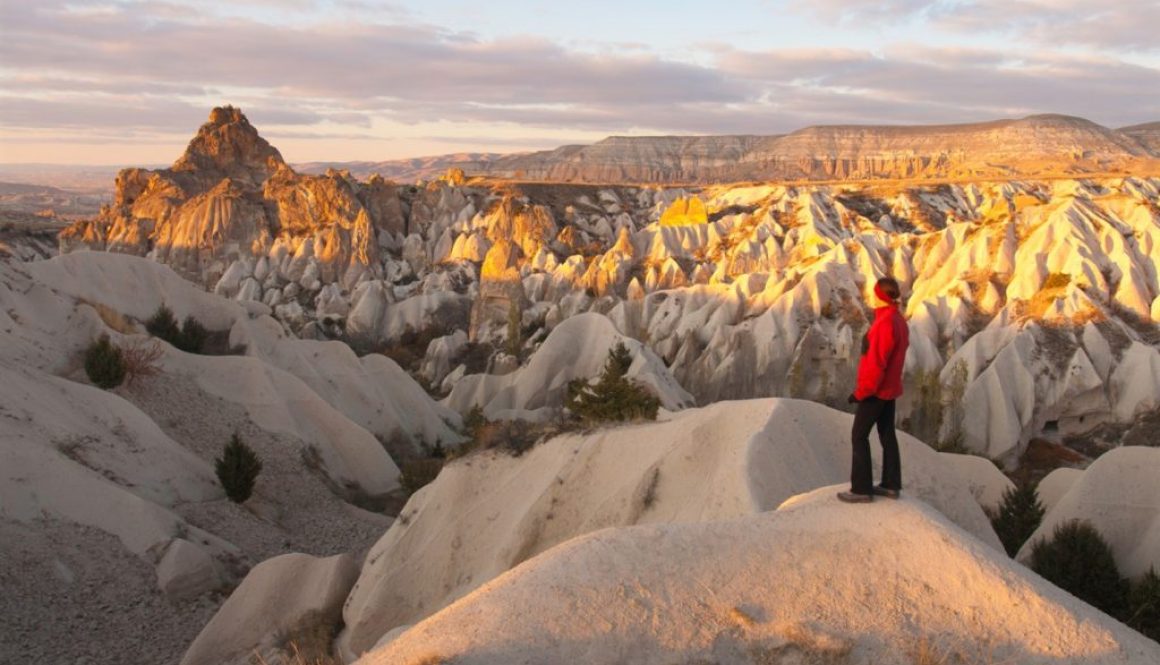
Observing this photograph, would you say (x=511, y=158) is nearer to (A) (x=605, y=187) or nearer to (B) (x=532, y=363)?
(A) (x=605, y=187)

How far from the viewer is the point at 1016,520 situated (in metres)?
16.7

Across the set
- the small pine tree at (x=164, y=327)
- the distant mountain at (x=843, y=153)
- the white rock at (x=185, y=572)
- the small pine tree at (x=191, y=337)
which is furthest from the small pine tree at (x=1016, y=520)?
the distant mountain at (x=843, y=153)

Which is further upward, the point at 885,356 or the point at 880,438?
the point at 885,356

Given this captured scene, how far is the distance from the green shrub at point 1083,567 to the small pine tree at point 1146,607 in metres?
0.34

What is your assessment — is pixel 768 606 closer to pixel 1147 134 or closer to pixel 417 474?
pixel 417 474

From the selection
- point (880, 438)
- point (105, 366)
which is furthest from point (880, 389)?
point (105, 366)

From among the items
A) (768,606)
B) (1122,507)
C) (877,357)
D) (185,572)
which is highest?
(877,357)

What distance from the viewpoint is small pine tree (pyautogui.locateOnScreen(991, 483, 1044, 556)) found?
1648 cm

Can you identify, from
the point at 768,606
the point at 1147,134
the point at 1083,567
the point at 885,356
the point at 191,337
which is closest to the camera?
the point at 768,606

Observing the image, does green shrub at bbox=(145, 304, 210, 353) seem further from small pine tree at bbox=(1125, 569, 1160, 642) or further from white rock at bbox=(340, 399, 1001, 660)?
small pine tree at bbox=(1125, 569, 1160, 642)

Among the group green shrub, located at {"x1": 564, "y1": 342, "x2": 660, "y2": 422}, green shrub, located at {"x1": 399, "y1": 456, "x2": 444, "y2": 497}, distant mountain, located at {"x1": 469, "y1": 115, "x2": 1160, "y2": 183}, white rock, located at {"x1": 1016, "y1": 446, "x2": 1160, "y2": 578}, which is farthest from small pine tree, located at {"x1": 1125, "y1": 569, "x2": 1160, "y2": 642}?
distant mountain, located at {"x1": 469, "y1": 115, "x2": 1160, "y2": 183}

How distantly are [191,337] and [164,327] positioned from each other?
0.88 metres

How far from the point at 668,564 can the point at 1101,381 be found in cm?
3696

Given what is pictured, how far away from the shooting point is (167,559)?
56.6ft
